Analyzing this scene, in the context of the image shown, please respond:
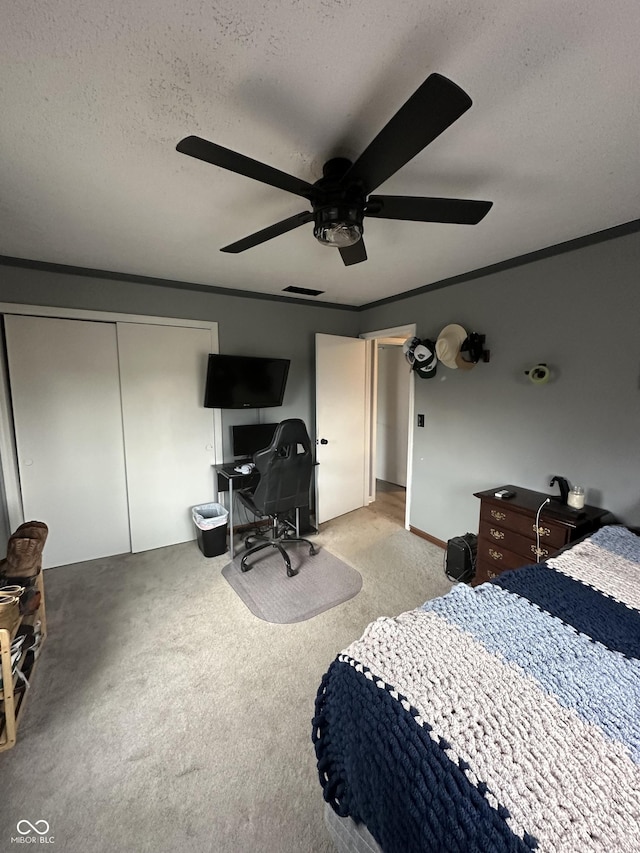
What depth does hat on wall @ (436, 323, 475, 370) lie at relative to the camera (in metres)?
2.82

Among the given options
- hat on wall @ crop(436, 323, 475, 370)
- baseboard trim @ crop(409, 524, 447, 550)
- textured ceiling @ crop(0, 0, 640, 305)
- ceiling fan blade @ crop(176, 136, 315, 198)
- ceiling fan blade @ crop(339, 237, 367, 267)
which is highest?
textured ceiling @ crop(0, 0, 640, 305)

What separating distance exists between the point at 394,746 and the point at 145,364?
9.97 ft

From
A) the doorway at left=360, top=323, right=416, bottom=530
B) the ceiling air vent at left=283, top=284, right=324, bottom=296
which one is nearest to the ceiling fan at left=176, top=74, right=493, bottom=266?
the ceiling air vent at left=283, top=284, right=324, bottom=296

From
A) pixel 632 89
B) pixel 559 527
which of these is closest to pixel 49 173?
pixel 632 89

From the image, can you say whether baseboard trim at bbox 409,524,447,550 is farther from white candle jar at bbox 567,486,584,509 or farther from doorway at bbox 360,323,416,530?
white candle jar at bbox 567,486,584,509

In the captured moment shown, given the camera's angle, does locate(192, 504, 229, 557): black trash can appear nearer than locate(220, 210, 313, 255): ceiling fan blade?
No

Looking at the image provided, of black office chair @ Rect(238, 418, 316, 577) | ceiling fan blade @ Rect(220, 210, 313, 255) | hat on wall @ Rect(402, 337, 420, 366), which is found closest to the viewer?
ceiling fan blade @ Rect(220, 210, 313, 255)

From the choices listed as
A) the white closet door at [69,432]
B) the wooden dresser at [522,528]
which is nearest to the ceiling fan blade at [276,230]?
the white closet door at [69,432]

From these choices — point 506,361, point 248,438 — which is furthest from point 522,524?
point 248,438

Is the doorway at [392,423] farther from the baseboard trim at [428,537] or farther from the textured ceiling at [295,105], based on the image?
the textured ceiling at [295,105]

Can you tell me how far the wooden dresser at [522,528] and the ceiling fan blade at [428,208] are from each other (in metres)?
1.70

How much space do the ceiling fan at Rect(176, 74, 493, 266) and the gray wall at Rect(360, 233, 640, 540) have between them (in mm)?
1311

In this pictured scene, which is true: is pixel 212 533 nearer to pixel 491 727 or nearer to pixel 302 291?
pixel 302 291

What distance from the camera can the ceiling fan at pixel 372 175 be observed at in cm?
87
